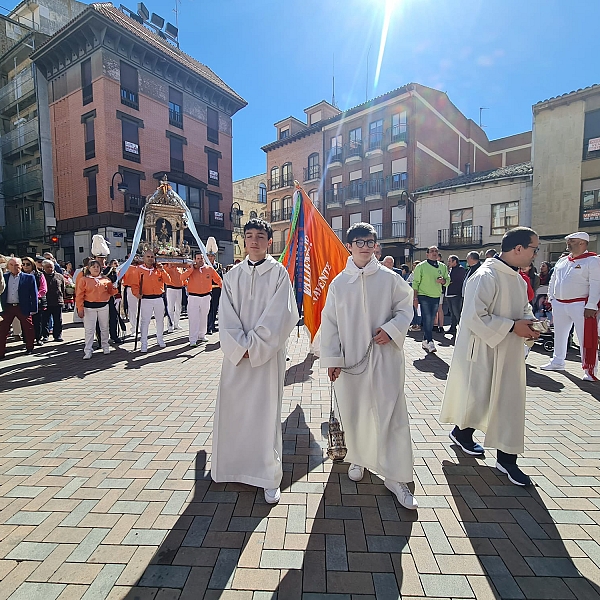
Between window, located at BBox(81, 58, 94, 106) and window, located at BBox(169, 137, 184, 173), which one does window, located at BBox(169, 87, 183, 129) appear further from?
window, located at BBox(81, 58, 94, 106)

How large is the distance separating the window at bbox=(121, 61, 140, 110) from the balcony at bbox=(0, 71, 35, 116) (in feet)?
26.6

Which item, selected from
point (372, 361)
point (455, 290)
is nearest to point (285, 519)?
point (372, 361)

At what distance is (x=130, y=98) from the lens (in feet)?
76.0

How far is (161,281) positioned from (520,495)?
A: 7.54 m

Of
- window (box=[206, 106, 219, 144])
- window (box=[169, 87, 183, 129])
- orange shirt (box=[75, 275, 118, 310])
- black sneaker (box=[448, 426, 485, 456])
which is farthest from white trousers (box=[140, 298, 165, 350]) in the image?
window (box=[206, 106, 219, 144])

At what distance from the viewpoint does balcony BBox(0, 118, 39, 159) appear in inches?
999

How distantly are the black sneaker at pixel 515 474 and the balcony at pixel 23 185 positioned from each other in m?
31.0

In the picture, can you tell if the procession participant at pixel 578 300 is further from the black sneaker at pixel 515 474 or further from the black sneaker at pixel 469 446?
the black sneaker at pixel 515 474

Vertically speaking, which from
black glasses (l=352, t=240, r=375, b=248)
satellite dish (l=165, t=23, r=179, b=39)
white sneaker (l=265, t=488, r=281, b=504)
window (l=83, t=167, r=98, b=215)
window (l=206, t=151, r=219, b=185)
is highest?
satellite dish (l=165, t=23, r=179, b=39)

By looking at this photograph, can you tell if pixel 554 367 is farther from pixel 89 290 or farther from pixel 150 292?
pixel 89 290

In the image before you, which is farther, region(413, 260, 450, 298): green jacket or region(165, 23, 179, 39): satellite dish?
region(165, 23, 179, 39): satellite dish

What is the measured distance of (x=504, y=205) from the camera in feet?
70.9

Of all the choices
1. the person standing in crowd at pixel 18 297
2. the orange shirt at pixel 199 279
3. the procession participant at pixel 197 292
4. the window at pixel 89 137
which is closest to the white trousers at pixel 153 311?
the procession participant at pixel 197 292

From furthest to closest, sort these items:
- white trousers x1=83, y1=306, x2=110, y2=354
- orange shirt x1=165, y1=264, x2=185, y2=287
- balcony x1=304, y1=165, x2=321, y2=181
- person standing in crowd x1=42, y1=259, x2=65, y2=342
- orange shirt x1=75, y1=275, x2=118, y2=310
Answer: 1. balcony x1=304, y1=165, x2=321, y2=181
2. orange shirt x1=165, y1=264, x2=185, y2=287
3. person standing in crowd x1=42, y1=259, x2=65, y2=342
4. orange shirt x1=75, y1=275, x2=118, y2=310
5. white trousers x1=83, y1=306, x2=110, y2=354
